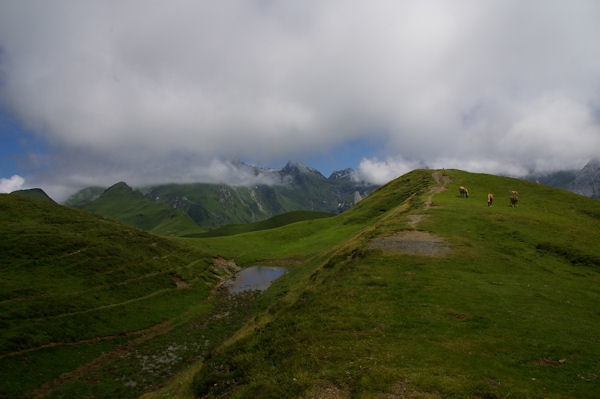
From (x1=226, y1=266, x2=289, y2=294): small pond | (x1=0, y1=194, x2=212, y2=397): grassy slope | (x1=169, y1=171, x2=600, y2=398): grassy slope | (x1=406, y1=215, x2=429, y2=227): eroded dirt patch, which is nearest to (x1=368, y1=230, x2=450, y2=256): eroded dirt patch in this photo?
(x1=169, y1=171, x2=600, y2=398): grassy slope

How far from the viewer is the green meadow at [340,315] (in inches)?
600

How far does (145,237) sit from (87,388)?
207 feet

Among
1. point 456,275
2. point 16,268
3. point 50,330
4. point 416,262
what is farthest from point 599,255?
point 16,268

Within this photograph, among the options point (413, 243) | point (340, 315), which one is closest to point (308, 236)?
point (413, 243)

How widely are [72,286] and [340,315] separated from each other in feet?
182

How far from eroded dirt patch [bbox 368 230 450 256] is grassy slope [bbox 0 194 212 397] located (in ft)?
138

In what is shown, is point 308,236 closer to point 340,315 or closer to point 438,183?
point 438,183

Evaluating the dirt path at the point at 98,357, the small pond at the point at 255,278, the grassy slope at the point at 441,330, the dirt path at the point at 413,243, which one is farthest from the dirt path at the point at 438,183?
the dirt path at the point at 98,357

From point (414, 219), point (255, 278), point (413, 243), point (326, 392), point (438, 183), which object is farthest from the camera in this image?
point (438, 183)

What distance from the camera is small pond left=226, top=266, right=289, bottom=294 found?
233 ft

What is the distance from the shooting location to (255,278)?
264 ft

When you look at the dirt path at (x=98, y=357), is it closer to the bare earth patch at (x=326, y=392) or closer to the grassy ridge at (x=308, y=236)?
the bare earth patch at (x=326, y=392)

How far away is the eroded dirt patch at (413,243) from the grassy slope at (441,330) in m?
1.75

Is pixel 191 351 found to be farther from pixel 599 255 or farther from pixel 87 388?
pixel 599 255
